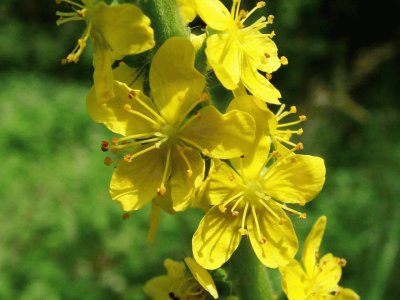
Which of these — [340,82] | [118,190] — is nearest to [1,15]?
[340,82]

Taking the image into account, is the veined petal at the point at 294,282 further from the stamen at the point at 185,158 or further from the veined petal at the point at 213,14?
the veined petal at the point at 213,14

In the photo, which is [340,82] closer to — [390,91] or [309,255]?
[390,91]

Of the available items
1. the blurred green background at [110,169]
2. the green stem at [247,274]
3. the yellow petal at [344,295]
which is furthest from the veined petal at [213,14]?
the blurred green background at [110,169]

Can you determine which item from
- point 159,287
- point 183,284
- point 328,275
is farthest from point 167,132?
point 328,275

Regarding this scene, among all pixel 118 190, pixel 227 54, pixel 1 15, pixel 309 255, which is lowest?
pixel 1 15

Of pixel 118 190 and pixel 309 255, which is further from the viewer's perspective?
pixel 309 255

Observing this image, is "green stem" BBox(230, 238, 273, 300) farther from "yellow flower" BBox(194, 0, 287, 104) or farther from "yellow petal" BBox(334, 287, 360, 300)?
"yellow flower" BBox(194, 0, 287, 104)
